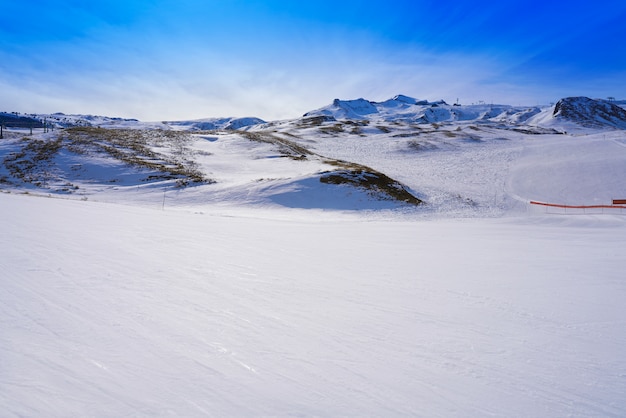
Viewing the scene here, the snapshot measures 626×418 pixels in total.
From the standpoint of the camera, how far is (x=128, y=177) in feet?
91.4

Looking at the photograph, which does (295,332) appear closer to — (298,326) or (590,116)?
(298,326)

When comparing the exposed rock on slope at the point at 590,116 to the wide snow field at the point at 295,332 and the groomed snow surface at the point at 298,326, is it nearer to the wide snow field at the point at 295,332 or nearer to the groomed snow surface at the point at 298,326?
the groomed snow surface at the point at 298,326

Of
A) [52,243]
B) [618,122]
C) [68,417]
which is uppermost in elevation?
[618,122]

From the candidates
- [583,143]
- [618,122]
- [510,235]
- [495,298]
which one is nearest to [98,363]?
[495,298]

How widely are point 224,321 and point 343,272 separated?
2.61m

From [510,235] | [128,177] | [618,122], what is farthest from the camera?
[618,122]

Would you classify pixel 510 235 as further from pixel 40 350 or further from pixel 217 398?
pixel 40 350

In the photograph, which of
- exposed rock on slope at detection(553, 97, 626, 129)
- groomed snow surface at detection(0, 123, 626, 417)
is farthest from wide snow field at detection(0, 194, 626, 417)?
exposed rock on slope at detection(553, 97, 626, 129)

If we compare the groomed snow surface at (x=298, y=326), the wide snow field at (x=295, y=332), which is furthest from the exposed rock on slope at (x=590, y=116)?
the wide snow field at (x=295, y=332)

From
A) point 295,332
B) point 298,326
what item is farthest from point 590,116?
point 295,332

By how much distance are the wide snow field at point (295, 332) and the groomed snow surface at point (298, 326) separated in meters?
0.02

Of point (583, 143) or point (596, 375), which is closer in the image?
point (596, 375)

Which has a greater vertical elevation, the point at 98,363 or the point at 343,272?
the point at 343,272

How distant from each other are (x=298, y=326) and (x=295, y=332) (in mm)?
139
